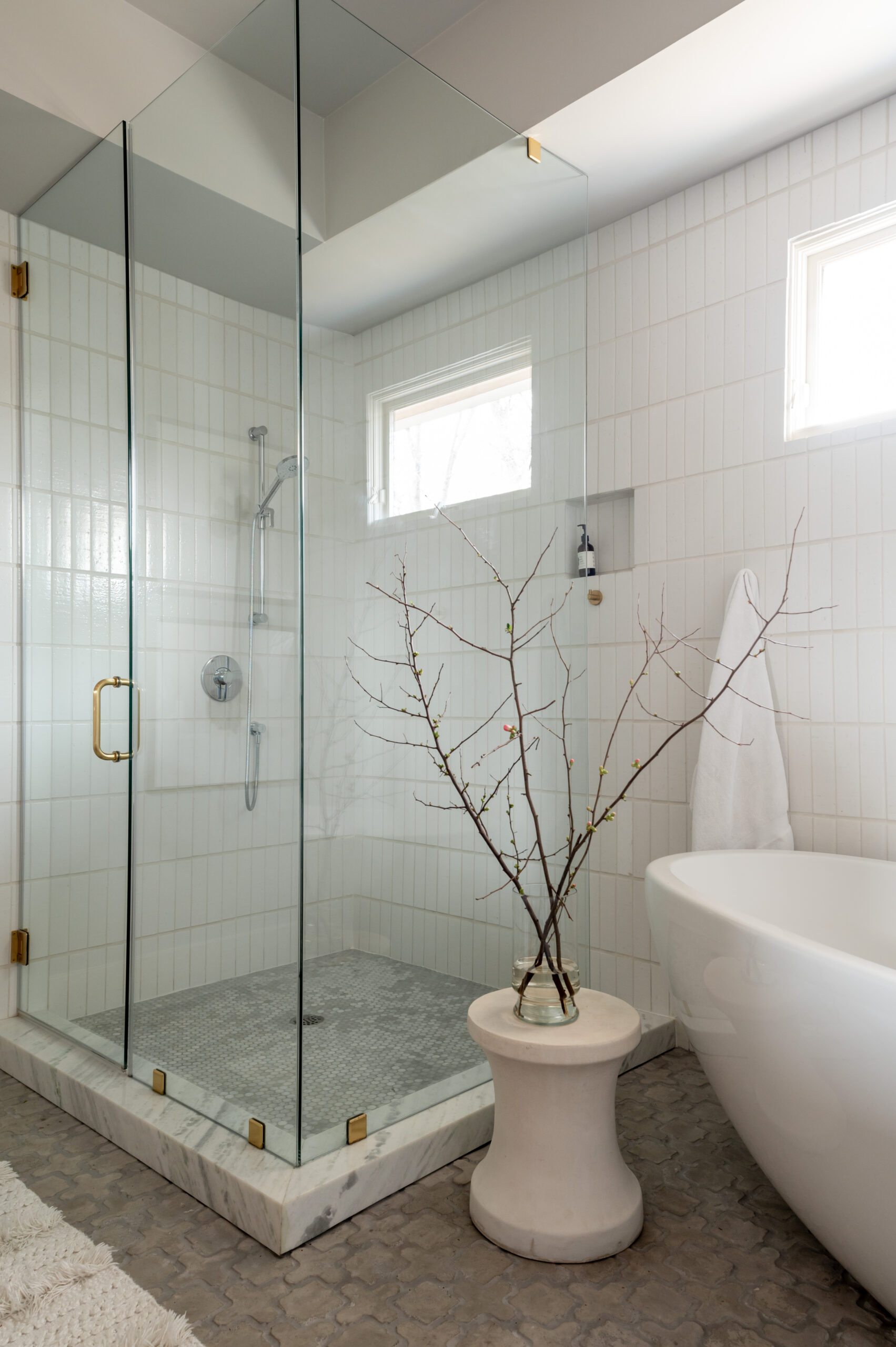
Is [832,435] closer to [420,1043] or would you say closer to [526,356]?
[526,356]

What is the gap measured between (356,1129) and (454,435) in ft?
4.98

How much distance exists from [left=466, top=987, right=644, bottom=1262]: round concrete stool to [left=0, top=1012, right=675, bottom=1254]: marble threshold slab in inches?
7.6

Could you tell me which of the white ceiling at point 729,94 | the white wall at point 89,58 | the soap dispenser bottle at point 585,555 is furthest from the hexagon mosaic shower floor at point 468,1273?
the white wall at point 89,58

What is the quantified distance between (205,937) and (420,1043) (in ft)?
1.75

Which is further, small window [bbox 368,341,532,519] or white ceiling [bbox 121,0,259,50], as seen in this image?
white ceiling [bbox 121,0,259,50]

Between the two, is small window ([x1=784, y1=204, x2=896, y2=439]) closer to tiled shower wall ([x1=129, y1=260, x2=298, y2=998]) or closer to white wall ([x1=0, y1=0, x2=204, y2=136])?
tiled shower wall ([x1=129, y1=260, x2=298, y2=998])

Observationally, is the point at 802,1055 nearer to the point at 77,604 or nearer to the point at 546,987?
the point at 546,987

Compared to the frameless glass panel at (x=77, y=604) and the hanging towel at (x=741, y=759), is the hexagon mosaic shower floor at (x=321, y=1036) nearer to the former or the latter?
the frameless glass panel at (x=77, y=604)

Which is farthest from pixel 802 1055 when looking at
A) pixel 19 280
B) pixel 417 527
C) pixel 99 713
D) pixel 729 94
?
pixel 19 280

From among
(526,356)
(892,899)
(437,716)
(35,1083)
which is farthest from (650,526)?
(35,1083)

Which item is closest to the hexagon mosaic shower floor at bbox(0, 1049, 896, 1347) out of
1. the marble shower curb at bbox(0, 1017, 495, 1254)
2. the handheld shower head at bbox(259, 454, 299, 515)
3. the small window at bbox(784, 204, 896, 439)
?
the marble shower curb at bbox(0, 1017, 495, 1254)

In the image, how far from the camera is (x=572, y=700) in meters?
2.38

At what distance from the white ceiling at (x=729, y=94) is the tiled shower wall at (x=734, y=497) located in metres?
0.10

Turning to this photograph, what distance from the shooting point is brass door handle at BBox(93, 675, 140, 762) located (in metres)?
2.12
